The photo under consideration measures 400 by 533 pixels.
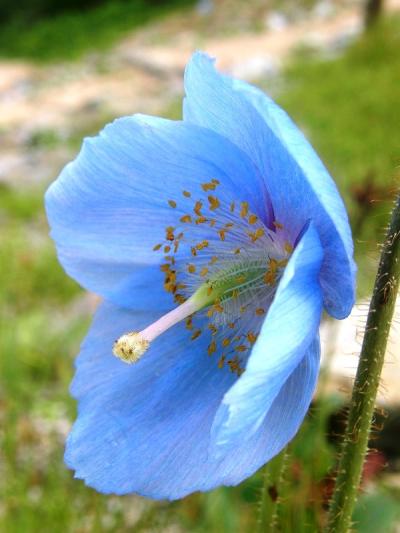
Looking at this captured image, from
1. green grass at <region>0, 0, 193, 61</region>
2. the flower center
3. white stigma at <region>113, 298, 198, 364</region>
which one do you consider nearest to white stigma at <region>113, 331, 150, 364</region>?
white stigma at <region>113, 298, 198, 364</region>

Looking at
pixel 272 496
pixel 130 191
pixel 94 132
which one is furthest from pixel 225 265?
pixel 94 132

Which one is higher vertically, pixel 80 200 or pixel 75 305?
pixel 80 200

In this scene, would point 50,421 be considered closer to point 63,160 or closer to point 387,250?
point 387,250

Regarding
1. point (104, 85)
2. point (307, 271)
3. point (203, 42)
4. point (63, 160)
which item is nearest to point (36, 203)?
point (63, 160)

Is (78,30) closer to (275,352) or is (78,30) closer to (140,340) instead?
(140,340)

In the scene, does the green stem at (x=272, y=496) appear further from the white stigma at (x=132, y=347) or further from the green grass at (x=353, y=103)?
the green grass at (x=353, y=103)

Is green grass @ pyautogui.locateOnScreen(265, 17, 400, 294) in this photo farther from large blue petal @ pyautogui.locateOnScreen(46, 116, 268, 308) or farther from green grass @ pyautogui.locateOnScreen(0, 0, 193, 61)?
green grass @ pyautogui.locateOnScreen(0, 0, 193, 61)

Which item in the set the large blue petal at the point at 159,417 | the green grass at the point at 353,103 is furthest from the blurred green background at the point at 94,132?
the large blue petal at the point at 159,417
